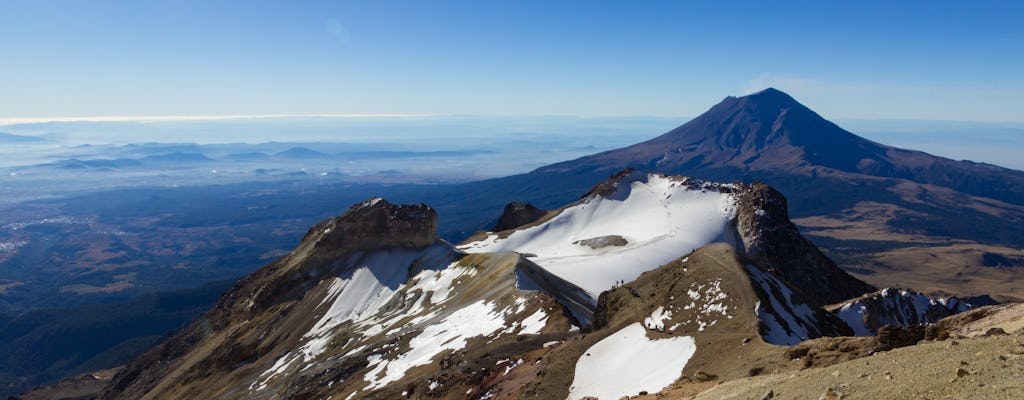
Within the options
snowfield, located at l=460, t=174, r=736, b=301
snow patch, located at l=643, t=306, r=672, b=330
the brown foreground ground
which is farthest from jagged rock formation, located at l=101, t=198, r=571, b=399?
the brown foreground ground

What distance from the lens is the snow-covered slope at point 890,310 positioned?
43.2 m

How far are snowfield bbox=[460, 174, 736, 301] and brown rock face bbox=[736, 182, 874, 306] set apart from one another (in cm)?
333

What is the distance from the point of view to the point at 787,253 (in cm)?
7375

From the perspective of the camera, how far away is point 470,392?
30.0 metres

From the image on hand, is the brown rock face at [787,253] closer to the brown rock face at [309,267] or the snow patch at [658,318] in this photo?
the brown rock face at [309,267]

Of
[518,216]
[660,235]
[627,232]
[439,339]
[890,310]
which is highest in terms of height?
[890,310]

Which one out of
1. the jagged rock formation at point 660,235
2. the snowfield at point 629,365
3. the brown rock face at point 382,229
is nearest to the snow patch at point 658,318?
the snowfield at point 629,365

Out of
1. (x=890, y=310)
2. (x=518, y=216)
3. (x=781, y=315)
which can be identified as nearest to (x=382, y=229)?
(x=518, y=216)

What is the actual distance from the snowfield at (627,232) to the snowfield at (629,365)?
2854 centimetres

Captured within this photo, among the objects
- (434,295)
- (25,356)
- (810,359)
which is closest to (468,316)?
(434,295)

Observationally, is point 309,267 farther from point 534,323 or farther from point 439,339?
point 534,323

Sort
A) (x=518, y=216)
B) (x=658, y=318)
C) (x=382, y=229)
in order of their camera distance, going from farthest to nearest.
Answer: (x=518, y=216)
(x=382, y=229)
(x=658, y=318)

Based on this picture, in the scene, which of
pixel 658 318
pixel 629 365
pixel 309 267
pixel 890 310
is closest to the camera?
pixel 629 365

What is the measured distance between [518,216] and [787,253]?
49.1 meters
